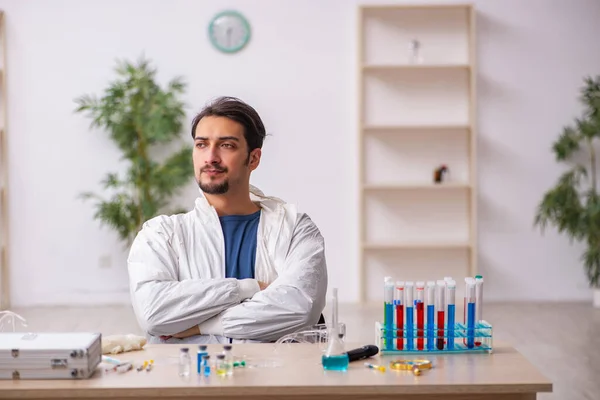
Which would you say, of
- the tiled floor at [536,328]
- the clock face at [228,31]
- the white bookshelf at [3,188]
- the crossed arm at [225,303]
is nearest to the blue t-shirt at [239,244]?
the crossed arm at [225,303]

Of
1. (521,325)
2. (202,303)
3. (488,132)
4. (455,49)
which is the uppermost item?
(455,49)

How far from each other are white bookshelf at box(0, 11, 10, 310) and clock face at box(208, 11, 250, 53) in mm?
1526

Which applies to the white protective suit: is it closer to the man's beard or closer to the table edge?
the man's beard

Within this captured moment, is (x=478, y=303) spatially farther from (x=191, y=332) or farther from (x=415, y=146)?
(x=415, y=146)

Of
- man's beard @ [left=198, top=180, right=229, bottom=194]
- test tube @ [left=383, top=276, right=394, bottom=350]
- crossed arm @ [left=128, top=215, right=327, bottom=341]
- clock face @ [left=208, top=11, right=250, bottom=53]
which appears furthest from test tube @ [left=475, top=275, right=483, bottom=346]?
clock face @ [left=208, top=11, right=250, bottom=53]

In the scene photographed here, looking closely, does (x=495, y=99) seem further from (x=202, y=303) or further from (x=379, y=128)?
(x=202, y=303)

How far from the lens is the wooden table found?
73.9 inches

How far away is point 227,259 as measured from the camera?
2.76 m

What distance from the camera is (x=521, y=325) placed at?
552cm

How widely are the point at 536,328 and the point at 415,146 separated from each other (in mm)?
1698

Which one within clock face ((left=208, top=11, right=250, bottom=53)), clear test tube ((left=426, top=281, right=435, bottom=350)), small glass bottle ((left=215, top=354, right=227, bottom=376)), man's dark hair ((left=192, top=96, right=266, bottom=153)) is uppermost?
clock face ((left=208, top=11, right=250, bottom=53))

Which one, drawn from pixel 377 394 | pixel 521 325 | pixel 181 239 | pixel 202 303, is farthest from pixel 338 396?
pixel 521 325

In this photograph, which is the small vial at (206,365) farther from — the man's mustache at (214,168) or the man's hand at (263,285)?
the man's mustache at (214,168)

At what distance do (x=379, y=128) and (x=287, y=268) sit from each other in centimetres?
370
